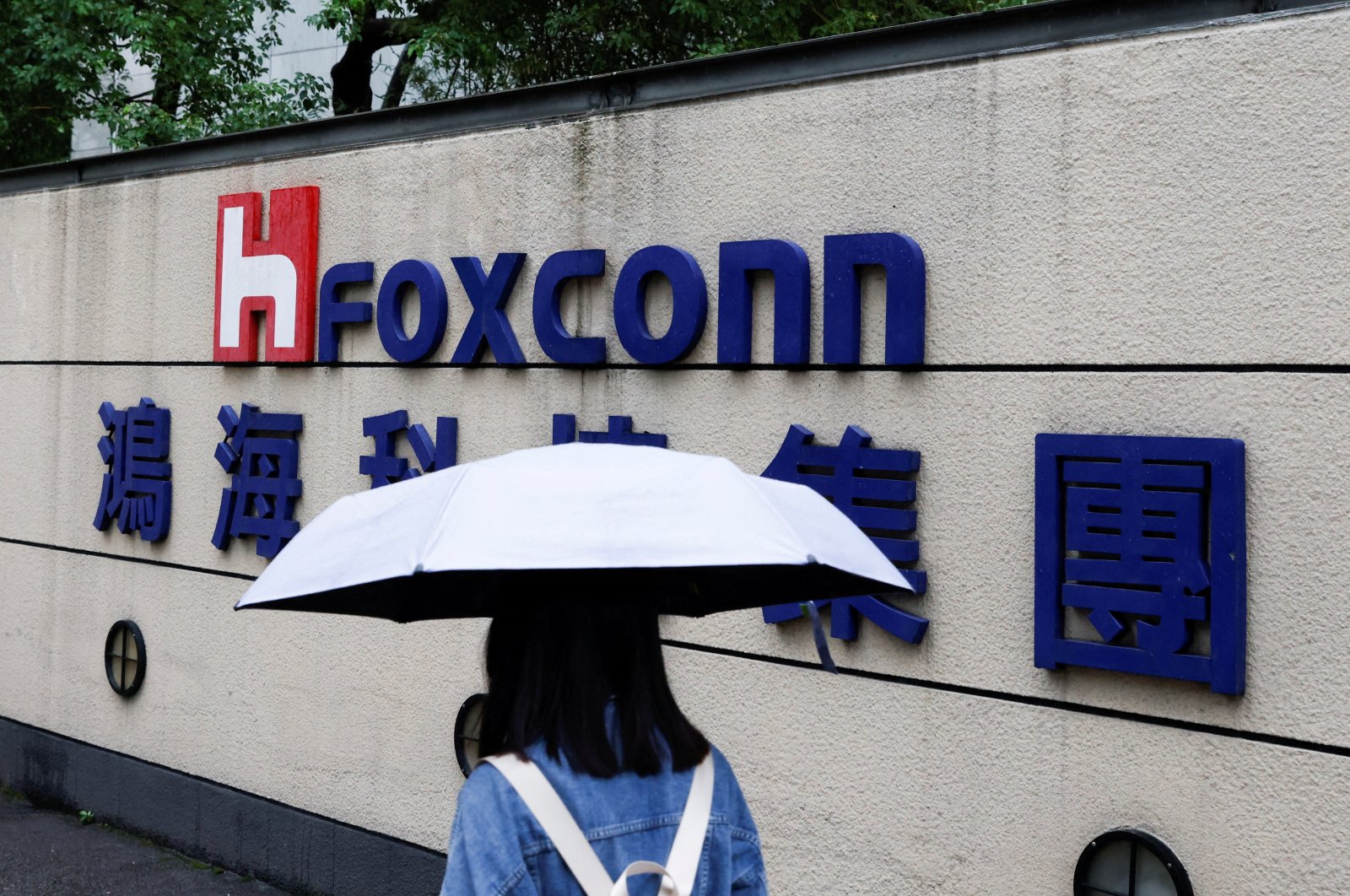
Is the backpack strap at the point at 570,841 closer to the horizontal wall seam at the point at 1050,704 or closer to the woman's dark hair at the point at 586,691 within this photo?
the woman's dark hair at the point at 586,691

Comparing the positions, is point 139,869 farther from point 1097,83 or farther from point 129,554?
point 1097,83

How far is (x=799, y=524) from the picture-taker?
2357 millimetres

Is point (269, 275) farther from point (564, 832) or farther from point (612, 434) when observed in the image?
point (564, 832)

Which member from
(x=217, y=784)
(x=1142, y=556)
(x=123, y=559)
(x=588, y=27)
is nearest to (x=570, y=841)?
(x=1142, y=556)

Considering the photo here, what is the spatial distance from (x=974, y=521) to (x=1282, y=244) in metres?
1.11

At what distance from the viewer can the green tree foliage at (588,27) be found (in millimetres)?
11414

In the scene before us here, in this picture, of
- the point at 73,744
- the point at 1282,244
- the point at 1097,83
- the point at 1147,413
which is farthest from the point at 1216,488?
the point at 73,744

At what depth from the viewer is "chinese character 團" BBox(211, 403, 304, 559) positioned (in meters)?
6.20

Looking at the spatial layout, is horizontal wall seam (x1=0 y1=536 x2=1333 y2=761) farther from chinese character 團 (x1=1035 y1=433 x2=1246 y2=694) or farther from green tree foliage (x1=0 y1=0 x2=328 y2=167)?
green tree foliage (x1=0 y1=0 x2=328 y2=167)

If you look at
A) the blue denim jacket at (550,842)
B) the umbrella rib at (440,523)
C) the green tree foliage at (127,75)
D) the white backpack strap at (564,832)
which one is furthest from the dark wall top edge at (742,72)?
the green tree foliage at (127,75)

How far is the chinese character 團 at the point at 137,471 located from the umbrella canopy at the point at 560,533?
4685mm

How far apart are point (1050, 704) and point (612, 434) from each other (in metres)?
1.80

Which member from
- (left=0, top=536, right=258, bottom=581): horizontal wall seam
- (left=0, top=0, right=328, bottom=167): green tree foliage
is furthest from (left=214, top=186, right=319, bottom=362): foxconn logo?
(left=0, top=0, right=328, bottom=167): green tree foliage

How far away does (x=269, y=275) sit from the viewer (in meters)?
6.33
